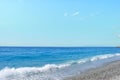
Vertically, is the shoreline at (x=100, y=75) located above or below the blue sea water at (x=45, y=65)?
above

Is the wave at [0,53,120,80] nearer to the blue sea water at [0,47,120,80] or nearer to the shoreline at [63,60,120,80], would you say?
the blue sea water at [0,47,120,80]

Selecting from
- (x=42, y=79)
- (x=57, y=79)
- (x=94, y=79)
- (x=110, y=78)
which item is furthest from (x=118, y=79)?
(x=42, y=79)

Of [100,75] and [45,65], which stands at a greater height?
[100,75]

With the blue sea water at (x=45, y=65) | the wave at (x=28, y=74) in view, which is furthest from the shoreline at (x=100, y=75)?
the wave at (x=28, y=74)

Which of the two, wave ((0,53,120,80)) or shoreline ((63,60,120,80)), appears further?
wave ((0,53,120,80))

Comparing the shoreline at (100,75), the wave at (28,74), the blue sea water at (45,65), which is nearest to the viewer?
the shoreline at (100,75)

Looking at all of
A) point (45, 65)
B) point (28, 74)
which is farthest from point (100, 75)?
point (45, 65)

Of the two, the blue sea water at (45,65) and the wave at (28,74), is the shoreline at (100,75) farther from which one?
the wave at (28,74)

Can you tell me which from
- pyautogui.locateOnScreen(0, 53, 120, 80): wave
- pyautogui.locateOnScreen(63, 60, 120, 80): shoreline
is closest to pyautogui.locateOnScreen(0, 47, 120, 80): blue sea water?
pyautogui.locateOnScreen(0, 53, 120, 80): wave

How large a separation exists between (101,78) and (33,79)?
4741mm

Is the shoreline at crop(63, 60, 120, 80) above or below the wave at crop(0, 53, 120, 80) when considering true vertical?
above

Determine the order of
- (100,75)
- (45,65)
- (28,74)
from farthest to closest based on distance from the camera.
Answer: (45,65) → (28,74) → (100,75)

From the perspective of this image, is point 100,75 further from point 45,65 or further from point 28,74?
point 45,65

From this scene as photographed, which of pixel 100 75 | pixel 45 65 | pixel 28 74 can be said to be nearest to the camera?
pixel 100 75
